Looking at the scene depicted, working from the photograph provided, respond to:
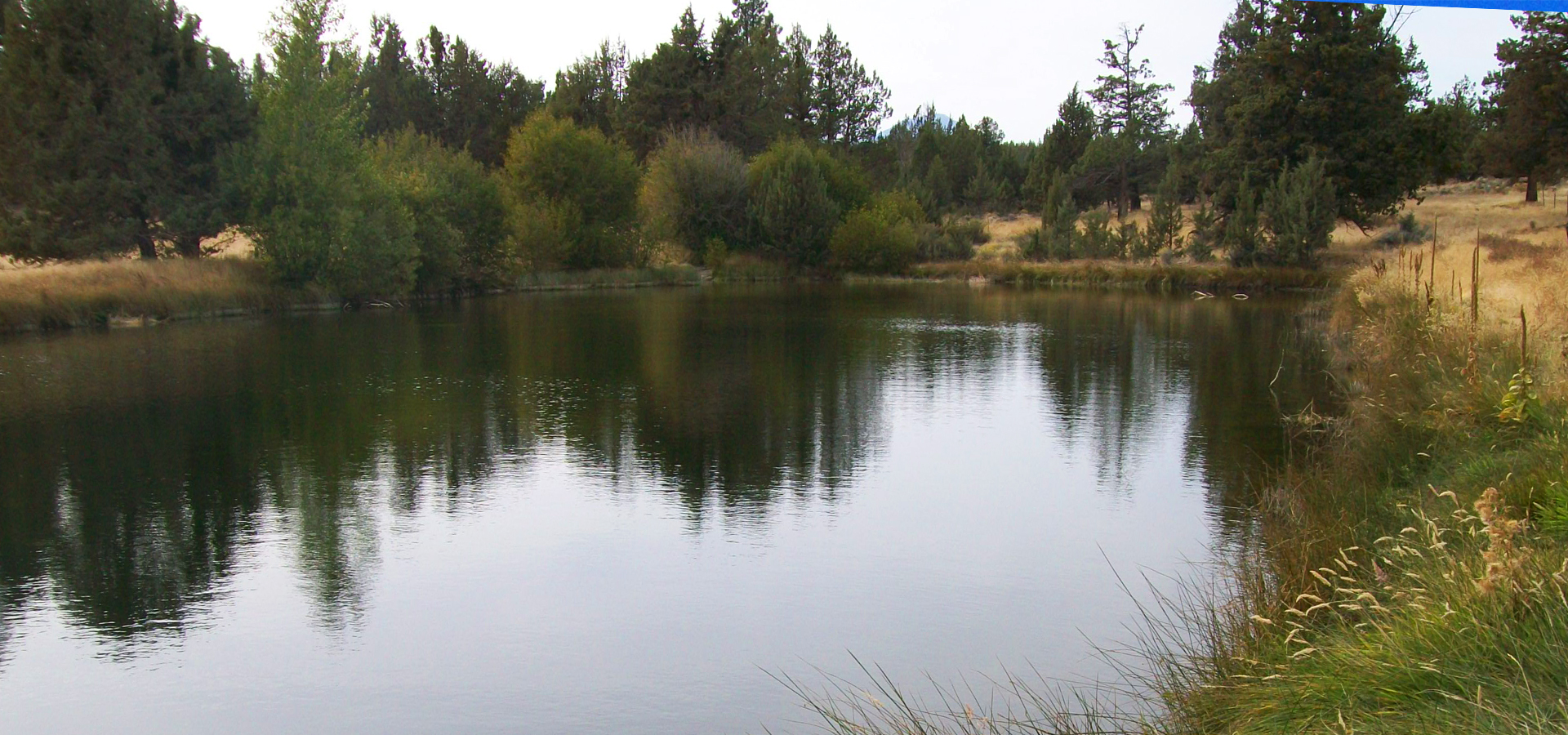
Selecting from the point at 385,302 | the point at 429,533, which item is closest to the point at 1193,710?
the point at 429,533

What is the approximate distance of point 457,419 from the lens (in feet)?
47.5

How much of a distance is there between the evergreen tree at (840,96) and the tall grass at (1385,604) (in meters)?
57.4

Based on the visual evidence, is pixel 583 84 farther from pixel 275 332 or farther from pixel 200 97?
pixel 275 332

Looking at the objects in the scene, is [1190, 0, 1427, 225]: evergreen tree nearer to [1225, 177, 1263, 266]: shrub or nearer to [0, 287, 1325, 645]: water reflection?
[1225, 177, 1263, 266]: shrub

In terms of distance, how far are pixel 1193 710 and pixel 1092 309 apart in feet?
94.1

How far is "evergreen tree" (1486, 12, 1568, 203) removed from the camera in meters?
35.3

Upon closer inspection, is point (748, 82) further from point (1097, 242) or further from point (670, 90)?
point (1097, 242)

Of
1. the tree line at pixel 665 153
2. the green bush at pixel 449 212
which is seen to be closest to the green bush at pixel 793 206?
the tree line at pixel 665 153

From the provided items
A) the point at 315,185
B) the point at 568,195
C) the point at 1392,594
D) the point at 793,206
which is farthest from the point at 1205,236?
the point at 1392,594

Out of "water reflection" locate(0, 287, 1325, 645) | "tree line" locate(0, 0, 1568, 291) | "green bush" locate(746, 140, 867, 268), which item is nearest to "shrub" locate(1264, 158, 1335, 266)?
"tree line" locate(0, 0, 1568, 291)

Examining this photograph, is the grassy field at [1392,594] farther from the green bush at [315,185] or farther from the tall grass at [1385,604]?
the green bush at [315,185]

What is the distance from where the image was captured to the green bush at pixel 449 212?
1393 inches

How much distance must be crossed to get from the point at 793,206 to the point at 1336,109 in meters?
20.2

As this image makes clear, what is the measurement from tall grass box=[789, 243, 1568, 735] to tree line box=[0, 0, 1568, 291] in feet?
89.0
